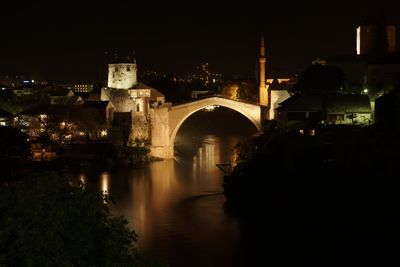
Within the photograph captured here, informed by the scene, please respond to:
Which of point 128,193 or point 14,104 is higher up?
point 14,104

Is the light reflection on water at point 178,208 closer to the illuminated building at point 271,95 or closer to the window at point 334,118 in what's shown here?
the illuminated building at point 271,95

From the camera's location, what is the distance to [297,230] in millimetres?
Answer: 14719

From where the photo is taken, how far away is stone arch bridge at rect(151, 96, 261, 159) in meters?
28.7

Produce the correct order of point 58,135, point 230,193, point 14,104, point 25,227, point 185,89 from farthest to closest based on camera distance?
point 185,89 < point 14,104 < point 58,135 < point 230,193 < point 25,227

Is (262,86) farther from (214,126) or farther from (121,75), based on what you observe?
(214,126)

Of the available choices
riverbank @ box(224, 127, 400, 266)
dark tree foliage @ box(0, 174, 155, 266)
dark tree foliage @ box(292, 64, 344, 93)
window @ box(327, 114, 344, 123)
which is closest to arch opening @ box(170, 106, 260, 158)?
dark tree foliage @ box(292, 64, 344, 93)

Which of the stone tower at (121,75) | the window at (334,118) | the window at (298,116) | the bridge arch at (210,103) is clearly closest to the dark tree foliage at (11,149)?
the window at (298,116)

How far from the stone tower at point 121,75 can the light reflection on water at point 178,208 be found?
443 cm

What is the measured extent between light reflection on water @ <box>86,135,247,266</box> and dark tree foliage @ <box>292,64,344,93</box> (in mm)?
4527

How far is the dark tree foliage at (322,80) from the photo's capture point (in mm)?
23453

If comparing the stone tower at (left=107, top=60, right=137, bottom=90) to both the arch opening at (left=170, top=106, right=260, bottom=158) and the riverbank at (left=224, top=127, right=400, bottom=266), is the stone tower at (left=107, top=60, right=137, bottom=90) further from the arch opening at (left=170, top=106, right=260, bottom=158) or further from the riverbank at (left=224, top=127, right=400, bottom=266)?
the riverbank at (left=224, top=127, right=400, bottom=266)

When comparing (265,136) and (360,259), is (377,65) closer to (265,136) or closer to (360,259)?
(265,136)

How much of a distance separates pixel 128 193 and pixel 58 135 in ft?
23.0

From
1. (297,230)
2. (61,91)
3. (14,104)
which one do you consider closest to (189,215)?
(297,230)
